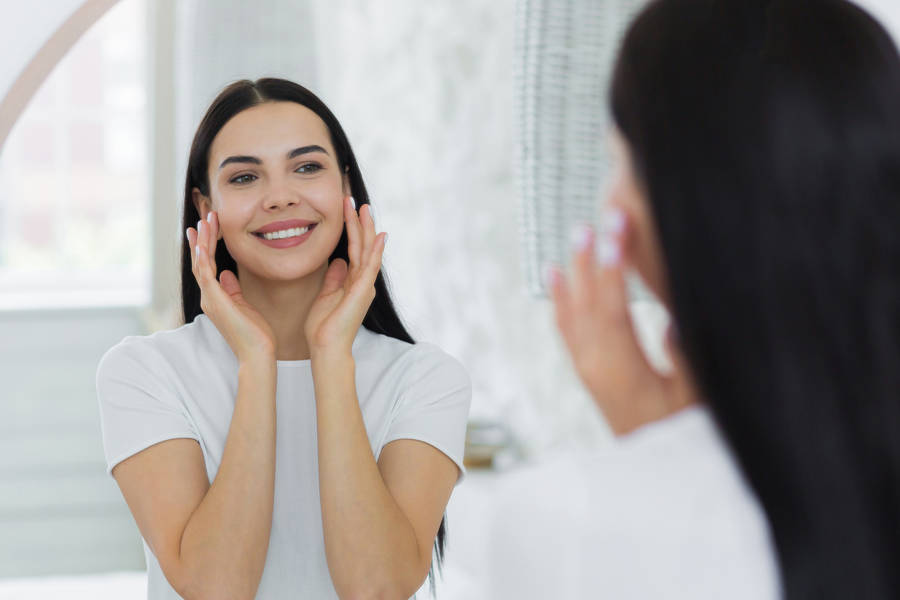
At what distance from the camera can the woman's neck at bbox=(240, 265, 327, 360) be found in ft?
4.74

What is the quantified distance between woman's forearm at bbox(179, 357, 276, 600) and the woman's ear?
1.01ft

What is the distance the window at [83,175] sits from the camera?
537 cm

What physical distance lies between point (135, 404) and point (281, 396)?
22 centimetres

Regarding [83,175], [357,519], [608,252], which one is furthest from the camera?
[83,175]

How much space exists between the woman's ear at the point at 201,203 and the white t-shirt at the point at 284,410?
18 centimetres

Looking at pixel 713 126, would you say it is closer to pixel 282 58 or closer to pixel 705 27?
pixel 705 27

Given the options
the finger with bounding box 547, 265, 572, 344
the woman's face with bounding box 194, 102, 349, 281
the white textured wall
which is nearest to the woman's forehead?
the woman's face with bounding box 194, 102, 349, 281

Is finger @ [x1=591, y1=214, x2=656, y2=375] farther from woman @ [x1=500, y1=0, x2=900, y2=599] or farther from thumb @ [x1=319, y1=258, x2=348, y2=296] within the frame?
thumb @ [x1=319, y1=258, x2=348, y2=296]

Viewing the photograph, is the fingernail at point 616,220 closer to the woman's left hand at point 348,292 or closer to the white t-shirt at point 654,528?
the white t-shirt at point 654,528

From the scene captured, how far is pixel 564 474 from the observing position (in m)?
0.69

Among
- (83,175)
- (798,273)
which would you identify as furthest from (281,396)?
(83,175)

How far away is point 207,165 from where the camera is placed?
143 centimetres

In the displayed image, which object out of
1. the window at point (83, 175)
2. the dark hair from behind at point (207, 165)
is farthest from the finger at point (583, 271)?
the window at point (83, 175)

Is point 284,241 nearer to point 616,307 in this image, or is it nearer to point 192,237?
point 192,237
